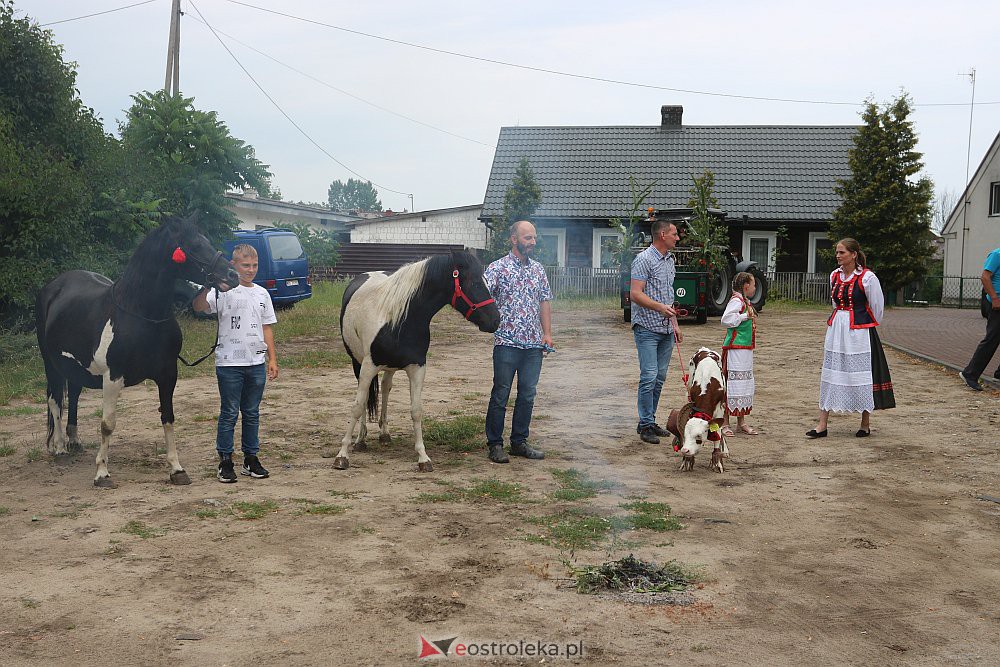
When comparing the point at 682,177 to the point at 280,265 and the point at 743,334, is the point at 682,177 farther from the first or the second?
the point at 743,334

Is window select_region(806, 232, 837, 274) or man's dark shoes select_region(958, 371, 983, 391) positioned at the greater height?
window select_region(806, 232, 837, 274)

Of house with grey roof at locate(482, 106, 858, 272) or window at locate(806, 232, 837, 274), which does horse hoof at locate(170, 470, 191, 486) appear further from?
window at locate(806, 232, 837, 274)

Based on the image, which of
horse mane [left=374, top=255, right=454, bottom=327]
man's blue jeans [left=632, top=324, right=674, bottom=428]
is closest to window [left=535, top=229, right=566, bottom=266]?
man's blue jeans [left=632, top=324, right=674, bottom=428]

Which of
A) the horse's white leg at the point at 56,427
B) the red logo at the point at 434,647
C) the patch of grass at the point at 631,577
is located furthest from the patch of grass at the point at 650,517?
the horse's white leg at the point at 56,427

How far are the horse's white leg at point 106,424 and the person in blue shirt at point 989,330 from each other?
9.66 m

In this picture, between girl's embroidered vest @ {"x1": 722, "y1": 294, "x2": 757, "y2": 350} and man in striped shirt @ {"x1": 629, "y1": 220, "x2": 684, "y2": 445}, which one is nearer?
man in striped shirt @ {"x1": 629, "y1": 220, "x2": 684, "y2": 445}

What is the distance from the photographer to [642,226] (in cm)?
2544

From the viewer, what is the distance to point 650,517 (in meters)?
5.63

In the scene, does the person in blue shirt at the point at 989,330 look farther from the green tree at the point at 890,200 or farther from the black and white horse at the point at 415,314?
the green tree at the point at 890,200

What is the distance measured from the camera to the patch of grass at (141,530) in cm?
525

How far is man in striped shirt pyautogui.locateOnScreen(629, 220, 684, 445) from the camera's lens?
7.68 metres

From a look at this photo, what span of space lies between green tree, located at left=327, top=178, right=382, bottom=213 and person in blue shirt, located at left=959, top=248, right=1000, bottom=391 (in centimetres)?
11193

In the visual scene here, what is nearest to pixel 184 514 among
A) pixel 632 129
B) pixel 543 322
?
pixel 543 322

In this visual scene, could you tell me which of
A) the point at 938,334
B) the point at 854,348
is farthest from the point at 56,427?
the point at 938,334
